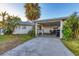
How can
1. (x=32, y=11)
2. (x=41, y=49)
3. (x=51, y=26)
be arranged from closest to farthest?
(x=41, y=49)
(x=32, y=11)
(x=51, y=26)

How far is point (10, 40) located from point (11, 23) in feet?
1.39

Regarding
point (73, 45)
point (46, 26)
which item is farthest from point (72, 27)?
point (46, 26)

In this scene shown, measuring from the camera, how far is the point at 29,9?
17.4ft

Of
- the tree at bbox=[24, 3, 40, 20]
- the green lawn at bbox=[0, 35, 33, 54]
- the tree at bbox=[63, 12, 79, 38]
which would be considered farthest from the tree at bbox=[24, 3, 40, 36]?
the tree at bbox=[63, 12, 79, 38]

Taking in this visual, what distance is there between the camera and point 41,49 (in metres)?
5.17

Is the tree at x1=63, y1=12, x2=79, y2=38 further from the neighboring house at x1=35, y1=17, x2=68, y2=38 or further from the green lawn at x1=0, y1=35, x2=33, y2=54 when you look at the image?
the green lawn at x1=0, y1=35, x2=33, y2=54

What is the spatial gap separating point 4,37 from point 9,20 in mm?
436

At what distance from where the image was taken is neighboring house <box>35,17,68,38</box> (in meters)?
5.34

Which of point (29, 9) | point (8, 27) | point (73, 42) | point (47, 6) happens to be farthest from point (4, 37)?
point (73, 42)

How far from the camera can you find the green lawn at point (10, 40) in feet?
16.9

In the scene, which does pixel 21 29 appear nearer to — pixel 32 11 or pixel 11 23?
pixel 11 23

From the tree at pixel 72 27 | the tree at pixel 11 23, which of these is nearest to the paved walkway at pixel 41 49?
the tree at pixel 72 27

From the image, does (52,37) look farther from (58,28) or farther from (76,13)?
(76,13)

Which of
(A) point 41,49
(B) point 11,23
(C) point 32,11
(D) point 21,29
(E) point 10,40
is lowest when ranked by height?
(A) point 41,49
